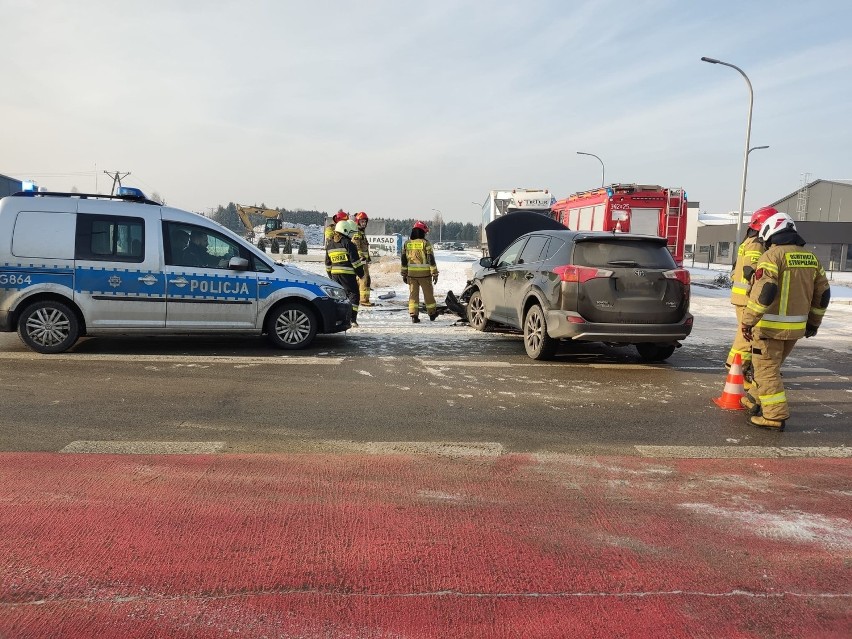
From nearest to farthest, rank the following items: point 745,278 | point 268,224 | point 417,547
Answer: point 417,547
point 745,278
point 268,224

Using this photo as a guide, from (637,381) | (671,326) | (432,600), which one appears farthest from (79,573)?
(671,326)

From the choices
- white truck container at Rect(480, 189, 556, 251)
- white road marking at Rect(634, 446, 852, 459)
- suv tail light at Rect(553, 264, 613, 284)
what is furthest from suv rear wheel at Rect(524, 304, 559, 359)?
white truck container at Rect(480, 189, 556, 251)

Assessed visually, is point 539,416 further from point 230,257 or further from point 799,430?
point 230,257

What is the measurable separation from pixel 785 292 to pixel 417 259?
23.8ft

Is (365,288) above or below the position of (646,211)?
below

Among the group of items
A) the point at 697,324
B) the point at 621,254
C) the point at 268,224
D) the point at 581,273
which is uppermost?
the point at 268,224

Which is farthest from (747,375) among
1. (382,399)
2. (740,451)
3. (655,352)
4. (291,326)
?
(291,326)

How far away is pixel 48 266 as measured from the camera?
7930mm

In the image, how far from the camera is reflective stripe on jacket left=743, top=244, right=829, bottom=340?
5219 mm

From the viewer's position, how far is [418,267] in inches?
460

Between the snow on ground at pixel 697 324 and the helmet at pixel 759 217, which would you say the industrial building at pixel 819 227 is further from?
the helmet at pixel 759 217

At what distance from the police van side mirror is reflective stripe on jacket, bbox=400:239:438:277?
12.7 ft

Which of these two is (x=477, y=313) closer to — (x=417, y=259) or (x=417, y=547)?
(x=417, y=259)

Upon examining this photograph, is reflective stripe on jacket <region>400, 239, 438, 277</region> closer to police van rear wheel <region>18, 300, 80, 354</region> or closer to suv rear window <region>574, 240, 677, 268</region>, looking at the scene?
suv rear window <region>574, 240, 677, 268</region>
